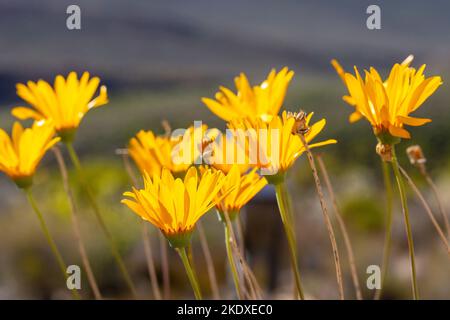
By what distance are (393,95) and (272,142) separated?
0.29 ft

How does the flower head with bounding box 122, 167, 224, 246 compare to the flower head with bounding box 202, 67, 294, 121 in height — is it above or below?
below

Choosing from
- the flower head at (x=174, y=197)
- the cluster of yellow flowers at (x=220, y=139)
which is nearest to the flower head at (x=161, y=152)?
the cluster of yellow flowers at (x=220, y=139)

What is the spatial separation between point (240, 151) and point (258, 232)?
1013mm

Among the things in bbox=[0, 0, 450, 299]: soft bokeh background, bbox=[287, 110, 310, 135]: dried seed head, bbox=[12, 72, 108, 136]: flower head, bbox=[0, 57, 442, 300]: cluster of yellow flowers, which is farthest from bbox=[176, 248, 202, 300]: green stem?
A: bbox=[0, 0, 450, 299]: soft bokeh background

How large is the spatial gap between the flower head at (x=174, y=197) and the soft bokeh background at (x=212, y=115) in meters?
0.32

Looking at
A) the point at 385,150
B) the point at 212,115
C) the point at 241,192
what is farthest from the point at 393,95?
the point at 212,115

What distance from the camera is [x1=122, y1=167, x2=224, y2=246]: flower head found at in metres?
0.47

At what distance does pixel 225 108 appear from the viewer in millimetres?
622

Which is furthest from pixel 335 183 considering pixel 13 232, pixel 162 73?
pixel 162 73

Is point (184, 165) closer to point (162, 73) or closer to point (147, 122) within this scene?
point (147, 122)

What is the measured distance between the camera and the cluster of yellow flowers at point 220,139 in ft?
1.56

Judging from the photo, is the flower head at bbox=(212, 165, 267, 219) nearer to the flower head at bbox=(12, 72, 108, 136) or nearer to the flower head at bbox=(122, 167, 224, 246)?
the flower head at bbox=(122, 167, 224, 246)

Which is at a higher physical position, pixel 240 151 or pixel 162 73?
pixel 162 73

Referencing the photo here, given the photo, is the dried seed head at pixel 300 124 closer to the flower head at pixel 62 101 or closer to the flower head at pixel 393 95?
the flower head at pixel 393 95
